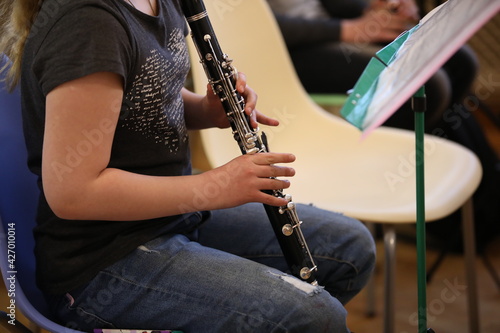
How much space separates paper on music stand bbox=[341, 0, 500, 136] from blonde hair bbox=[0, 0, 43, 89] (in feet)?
1.36

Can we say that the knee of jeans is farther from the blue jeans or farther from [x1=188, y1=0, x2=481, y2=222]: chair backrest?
[x1=188, y1=0, x2=481, y2=222]: chair backrest

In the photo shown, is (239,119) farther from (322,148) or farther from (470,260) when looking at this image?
(470,260)

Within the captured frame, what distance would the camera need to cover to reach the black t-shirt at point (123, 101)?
0.69 metres

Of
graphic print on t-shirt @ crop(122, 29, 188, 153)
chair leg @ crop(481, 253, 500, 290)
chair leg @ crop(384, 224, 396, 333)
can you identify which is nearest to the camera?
graphic print on t-shirt @ crop(122, 29, 188, 153)

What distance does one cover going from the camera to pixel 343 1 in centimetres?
211

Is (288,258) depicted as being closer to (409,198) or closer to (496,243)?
(409,198)

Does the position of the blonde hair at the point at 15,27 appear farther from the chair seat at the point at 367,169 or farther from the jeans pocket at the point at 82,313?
the chair seat at the point at 367,169

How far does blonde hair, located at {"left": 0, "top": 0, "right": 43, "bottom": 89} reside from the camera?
30.9 inches

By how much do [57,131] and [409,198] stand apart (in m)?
0.75

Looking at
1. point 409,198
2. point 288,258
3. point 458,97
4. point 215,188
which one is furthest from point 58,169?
point 458,97

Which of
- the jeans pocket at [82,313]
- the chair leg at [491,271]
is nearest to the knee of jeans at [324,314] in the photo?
the jeans pocket at [82,313]

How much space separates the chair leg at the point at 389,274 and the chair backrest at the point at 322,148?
43 millimetres

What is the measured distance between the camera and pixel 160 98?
2.64ft

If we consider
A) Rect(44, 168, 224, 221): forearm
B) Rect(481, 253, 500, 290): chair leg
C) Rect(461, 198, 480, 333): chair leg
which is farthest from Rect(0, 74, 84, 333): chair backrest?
Rect(481, 253, 500, 290): chair leg
